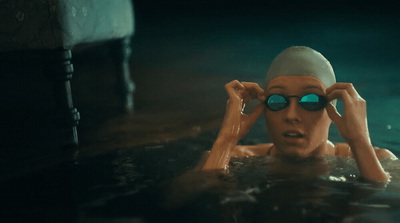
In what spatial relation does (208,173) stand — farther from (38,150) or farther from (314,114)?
(38,150)

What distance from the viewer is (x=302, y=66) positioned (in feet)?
8.77

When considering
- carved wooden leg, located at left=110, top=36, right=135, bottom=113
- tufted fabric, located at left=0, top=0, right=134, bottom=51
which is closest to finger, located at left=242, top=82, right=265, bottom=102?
tufted fabric, located at left=0, top=0, right=134, bottom=51

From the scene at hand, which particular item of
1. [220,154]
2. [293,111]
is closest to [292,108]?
[293,111]

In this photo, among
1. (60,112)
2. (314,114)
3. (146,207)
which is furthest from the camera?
(60,112)

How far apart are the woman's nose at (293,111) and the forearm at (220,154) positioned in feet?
0.95

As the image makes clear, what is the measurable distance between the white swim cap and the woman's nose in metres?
0.15

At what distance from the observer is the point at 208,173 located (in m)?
2.64

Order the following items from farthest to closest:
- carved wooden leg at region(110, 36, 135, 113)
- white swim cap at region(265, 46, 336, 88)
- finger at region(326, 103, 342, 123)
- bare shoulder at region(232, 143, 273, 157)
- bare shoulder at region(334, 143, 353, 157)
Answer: carved wooden leg at region(110, 36, 135, 113) < bare shoulder at region(232, 143, 273, 157) < bare shoulder at region(334, 143, 353, 157) < white swim cap at region(265, 46, 336, 88) < finger at region(326, 103, 342, 123)

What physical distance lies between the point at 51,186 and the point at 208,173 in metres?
0.76

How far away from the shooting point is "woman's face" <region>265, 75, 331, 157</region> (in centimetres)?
263

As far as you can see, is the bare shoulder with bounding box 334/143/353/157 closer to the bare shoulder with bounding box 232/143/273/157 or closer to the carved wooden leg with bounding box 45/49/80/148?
the bare shoulder with bounding box 232/143/273/157

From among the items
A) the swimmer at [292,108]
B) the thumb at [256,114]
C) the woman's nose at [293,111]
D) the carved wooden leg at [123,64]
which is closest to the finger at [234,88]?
the swimmer at [292,108]

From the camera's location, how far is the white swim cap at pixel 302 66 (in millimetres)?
2676

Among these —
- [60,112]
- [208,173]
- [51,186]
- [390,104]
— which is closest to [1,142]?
[60,112]
